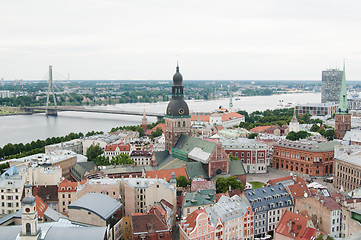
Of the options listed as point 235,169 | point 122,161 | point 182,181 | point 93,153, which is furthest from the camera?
point 93,153

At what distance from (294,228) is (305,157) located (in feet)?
88.3

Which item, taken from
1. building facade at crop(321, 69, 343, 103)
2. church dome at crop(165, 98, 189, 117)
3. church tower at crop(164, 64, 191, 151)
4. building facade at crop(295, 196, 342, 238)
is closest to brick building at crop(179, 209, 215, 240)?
building facade at crop(295, 196, 342, 238)

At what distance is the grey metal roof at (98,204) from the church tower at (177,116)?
18.5 m

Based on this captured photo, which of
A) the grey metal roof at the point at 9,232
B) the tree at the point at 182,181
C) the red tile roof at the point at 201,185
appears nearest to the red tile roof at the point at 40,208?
the grey metal roof at the point at 9,232

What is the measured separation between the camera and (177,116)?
50.4 meters

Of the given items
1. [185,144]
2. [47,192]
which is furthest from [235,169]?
[47,192]

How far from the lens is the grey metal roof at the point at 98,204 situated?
30.7 meters

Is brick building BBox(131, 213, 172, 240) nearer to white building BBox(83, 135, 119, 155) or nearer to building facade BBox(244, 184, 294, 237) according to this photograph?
building facade BBox(244, 184, 294, 237)

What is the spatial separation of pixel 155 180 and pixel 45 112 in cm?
11124

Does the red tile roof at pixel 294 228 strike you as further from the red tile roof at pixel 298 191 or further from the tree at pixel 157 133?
the tree at pixel 157 133

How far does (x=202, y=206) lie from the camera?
3412 centimetres

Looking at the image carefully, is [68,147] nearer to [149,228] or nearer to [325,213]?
[149,228]

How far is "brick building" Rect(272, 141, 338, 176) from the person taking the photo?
5362cm

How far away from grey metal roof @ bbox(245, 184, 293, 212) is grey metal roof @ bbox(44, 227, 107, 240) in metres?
12.5
